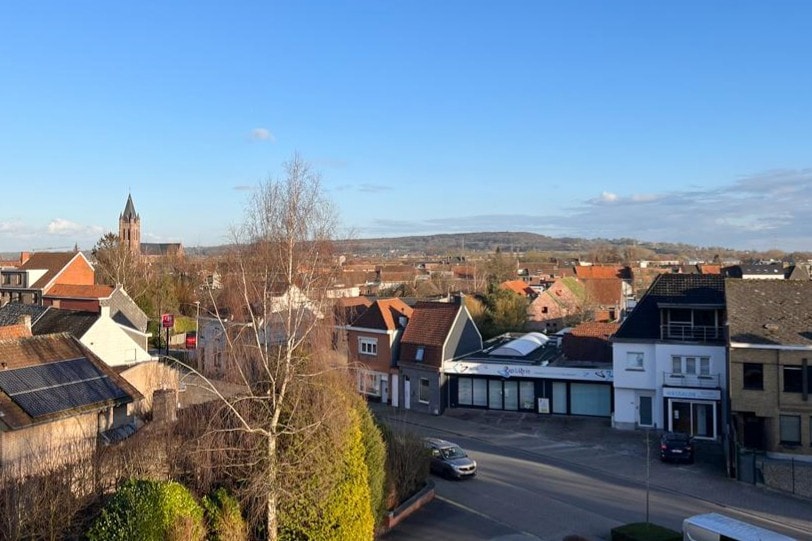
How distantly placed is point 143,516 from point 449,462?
43.2 feet

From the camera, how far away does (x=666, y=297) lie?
104 feet

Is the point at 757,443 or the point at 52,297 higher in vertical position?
the point at 52,297

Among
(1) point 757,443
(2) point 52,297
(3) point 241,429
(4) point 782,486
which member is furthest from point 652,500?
(2) point 52,297

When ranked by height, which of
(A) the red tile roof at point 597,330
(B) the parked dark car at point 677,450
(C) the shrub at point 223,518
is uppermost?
(A) the red tile roof at point 597,330

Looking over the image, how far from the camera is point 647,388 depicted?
3161 centimetres

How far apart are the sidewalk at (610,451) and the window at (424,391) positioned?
1036 millimetres

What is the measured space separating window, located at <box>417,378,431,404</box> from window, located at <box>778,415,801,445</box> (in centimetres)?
1711

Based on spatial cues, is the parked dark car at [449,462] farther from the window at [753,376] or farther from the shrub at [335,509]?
the window at [753,376]

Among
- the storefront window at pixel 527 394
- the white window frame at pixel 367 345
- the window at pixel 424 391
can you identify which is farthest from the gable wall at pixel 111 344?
the storefront window at pixel 527 394

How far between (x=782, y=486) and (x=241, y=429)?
1944cm

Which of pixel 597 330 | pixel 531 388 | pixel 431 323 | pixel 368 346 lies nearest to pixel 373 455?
pixel 531 388

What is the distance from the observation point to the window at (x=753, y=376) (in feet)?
89.6

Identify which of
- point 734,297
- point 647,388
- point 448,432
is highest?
point 734,297

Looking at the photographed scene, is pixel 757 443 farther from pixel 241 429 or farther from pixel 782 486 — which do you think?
pixel 241 429
